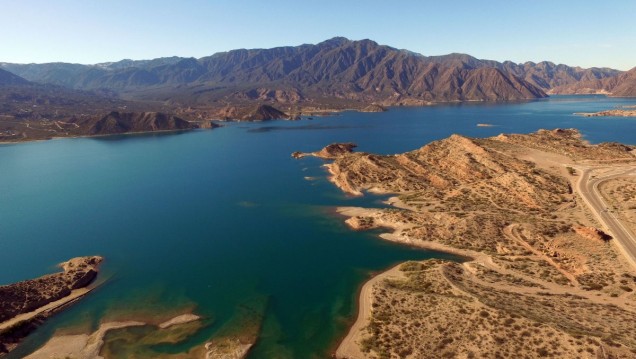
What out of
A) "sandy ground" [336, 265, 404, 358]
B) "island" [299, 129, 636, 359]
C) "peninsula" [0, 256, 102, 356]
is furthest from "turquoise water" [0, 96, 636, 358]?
"island" [299, 129, 636, 359]

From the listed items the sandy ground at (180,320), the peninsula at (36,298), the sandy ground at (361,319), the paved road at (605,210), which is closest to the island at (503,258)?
the sandy ground at (361,319)

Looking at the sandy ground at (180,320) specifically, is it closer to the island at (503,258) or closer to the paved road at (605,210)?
the island at (503,258)

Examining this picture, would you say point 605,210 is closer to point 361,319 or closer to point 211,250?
point 361,319

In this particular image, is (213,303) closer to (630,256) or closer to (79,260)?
(79,260)

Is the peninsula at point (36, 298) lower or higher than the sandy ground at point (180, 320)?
higher

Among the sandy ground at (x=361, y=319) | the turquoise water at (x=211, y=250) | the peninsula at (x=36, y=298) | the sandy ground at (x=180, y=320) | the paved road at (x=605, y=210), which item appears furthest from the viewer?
the paved road at (x=605, y=210)

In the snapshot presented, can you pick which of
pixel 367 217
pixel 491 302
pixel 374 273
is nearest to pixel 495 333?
pixel 491 302
